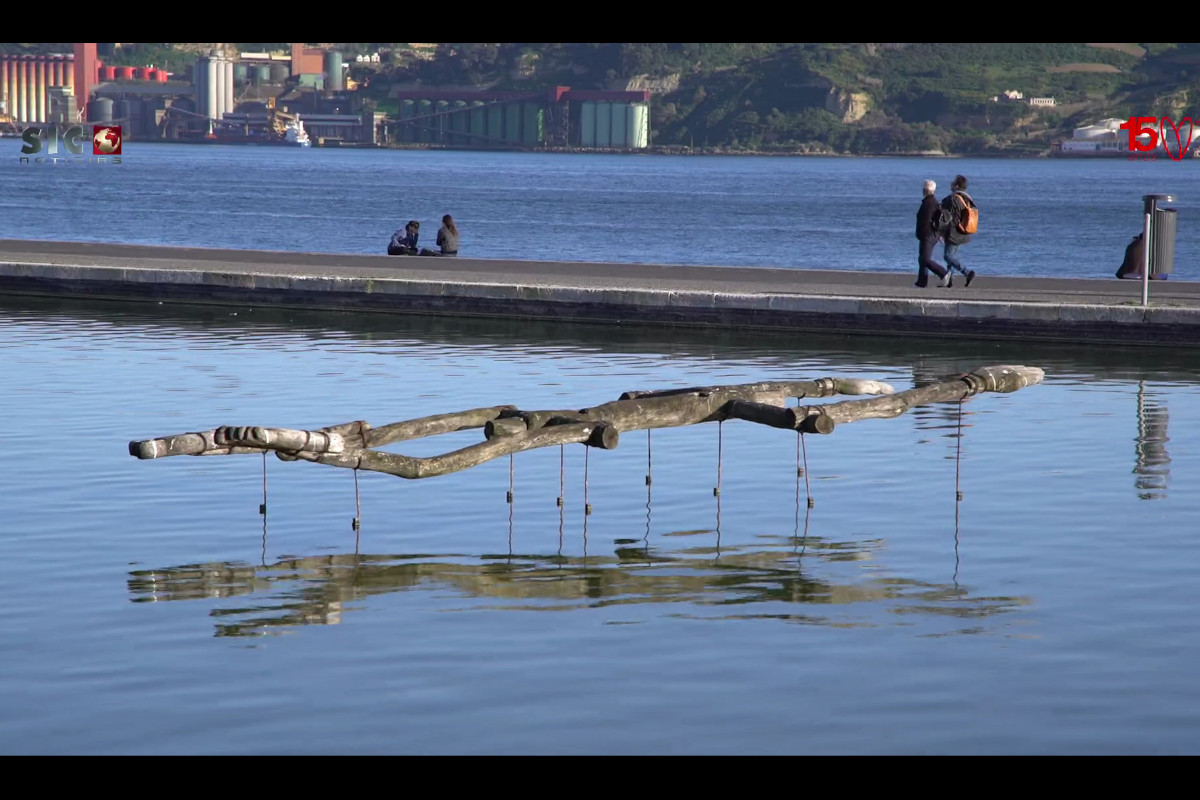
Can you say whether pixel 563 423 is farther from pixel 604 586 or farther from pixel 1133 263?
pixel 1133 263

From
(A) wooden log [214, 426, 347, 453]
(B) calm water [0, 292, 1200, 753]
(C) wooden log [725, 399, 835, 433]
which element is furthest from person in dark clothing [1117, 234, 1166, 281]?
(A) wooden log [214, 426, 347, 453]

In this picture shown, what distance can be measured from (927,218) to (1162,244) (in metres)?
3.39

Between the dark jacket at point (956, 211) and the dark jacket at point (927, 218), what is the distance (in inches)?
5.9

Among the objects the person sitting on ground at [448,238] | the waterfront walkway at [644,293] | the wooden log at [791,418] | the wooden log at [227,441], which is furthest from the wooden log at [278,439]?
the person sitting on ground at [448,238]

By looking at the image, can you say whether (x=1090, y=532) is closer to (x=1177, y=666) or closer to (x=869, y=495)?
(x=869, y=495)

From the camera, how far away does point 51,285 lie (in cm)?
2916

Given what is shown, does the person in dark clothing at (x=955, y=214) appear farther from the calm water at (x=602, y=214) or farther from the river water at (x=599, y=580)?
the calm water at (x=602, y=214)

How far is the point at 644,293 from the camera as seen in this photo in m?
25.3

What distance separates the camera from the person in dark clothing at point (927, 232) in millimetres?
24891

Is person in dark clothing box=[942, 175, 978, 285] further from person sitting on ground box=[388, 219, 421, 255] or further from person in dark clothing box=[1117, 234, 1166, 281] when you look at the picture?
person sitting on ground box=[388, 219, 421, 255]

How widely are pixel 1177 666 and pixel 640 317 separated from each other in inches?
656

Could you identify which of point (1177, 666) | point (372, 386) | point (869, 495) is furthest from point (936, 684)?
point (372, 386)

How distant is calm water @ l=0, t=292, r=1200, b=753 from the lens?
819 centimetres

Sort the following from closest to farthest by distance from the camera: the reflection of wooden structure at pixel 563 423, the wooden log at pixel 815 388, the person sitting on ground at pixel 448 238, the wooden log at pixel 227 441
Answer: the wooden log at pixel 227 441, the reflection of wooden structure at pixel 563 423, the wooden log at pixel 815 388, the person sitting on ground at pixel 448 238
